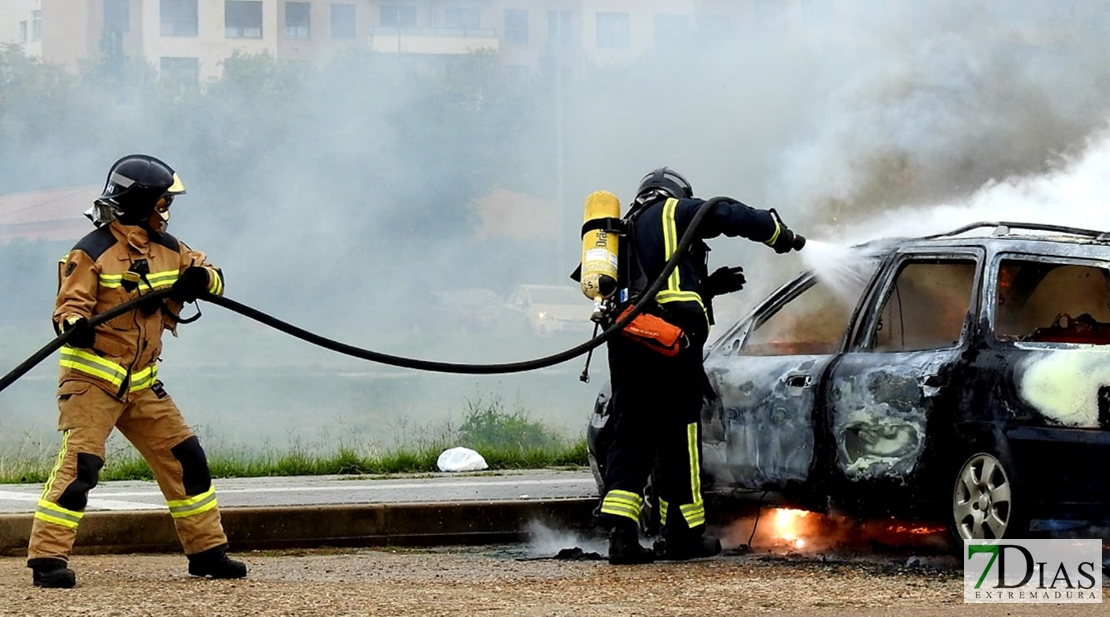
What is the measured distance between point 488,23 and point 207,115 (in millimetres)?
3214

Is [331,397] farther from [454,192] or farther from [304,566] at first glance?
[304,566]

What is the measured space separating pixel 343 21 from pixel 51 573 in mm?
12933

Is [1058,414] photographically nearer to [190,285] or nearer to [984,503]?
[984,503]

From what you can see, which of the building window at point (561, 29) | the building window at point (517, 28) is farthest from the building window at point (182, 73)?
the building window at point (561, 29)

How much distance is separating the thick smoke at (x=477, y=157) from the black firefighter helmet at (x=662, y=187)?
364 centimetres

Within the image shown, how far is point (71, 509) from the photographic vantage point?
6691 mm

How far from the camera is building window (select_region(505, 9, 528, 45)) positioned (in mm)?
18438

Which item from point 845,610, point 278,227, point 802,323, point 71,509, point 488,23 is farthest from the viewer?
point 278,227

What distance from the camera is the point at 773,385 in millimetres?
7531

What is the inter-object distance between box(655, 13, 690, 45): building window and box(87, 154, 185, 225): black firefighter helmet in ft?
33.2

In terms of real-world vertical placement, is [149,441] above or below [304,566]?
above

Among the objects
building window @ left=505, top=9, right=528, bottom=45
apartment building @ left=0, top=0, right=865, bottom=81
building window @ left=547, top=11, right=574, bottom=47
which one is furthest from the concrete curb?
building window @ left=505, top=9, right=528, bottom=45

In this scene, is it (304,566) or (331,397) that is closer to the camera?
(304,566)

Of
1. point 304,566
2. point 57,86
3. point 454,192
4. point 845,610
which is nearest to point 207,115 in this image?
point 57,86
